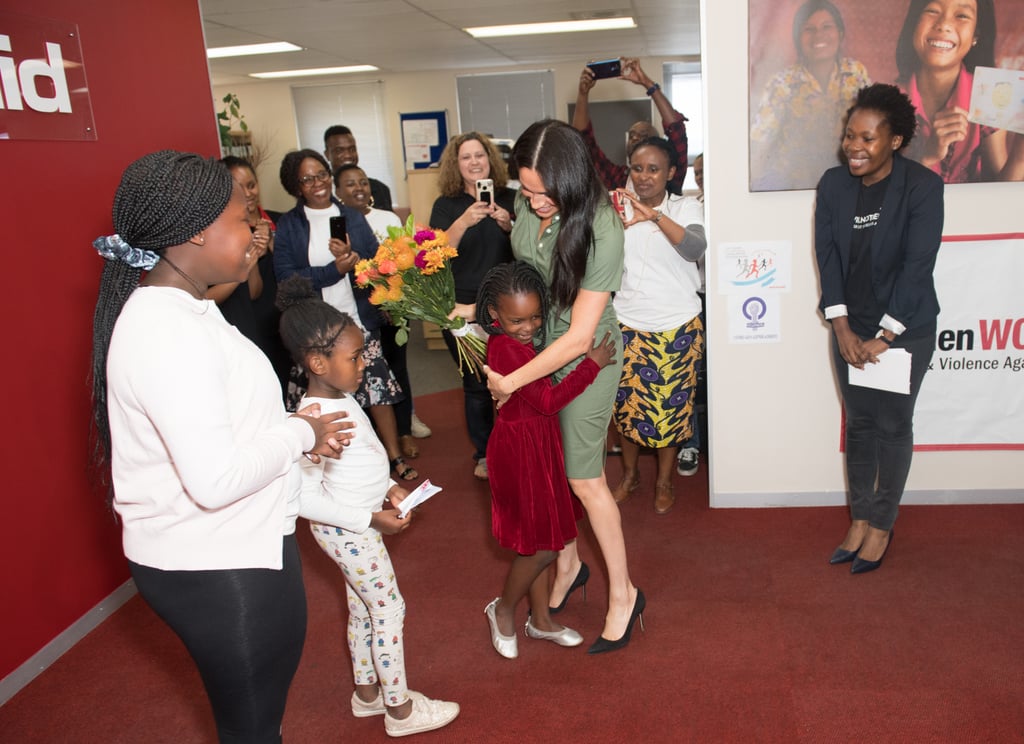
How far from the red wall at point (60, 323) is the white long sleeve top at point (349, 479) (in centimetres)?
124

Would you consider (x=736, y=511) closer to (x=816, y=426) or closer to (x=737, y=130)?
(x=816, y=426)

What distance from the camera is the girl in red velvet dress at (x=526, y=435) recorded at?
2256 mm

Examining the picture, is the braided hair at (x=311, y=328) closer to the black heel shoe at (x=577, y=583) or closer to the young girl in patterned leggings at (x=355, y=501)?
the young girl in patterned leggings at (x=355, y=501)

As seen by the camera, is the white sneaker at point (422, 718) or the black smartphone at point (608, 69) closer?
the white sneaker at point (422, 718)

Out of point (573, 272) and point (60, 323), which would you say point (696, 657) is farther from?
point (60, 323)

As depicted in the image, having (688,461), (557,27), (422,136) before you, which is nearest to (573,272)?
(688,461)

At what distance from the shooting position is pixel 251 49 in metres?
8.26

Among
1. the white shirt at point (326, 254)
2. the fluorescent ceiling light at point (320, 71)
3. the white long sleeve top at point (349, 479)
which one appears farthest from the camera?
the fluorescent ceiling light at point (320, 71)

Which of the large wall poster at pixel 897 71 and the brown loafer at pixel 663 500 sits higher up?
the large wall poster at pixel 897 71

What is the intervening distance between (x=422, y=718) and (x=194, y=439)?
4.63 ft

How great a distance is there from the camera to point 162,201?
129 centimetres

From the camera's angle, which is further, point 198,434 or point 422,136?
point 422,136

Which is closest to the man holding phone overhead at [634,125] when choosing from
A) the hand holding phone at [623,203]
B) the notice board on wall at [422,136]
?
the hand holding phone at [623,203]

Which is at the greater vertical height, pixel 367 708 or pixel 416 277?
pixel 416 277
